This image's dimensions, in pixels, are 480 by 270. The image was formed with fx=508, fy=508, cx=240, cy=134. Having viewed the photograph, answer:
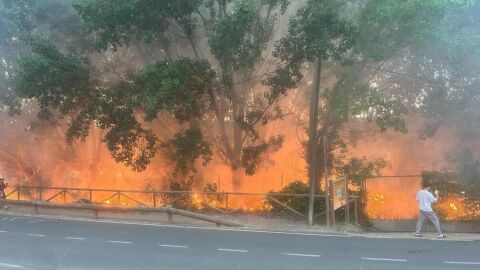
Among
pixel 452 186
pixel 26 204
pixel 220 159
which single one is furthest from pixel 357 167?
pixel 26 204

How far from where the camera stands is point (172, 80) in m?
16.2

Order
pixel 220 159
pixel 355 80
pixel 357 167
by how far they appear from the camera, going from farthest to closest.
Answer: pixel 220 159 → pixel 357 167 → pixel 355 80

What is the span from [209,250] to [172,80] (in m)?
6.40

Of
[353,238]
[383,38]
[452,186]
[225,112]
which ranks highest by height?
[383,38]

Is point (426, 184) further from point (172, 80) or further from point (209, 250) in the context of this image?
point (172, 80)

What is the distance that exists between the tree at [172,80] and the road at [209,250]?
14.8ft

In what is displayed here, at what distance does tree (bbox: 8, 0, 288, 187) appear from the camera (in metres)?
16.3

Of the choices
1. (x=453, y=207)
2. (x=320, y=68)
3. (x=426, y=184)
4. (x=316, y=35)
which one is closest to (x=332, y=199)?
(x=426, y=184)

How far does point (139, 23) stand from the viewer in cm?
1656

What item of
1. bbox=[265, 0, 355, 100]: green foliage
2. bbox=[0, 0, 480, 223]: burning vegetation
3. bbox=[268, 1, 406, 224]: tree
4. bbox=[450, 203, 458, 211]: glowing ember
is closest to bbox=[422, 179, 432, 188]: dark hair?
bbox=[0, 0, 480, 223]: burning vegetation

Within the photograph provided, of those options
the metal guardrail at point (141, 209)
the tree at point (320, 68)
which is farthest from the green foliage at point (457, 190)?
the metal guardrail at point (141, 209)

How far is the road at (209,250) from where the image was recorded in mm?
10227

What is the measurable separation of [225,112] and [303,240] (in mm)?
8592

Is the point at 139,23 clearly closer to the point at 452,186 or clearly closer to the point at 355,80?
the point at 355,80
